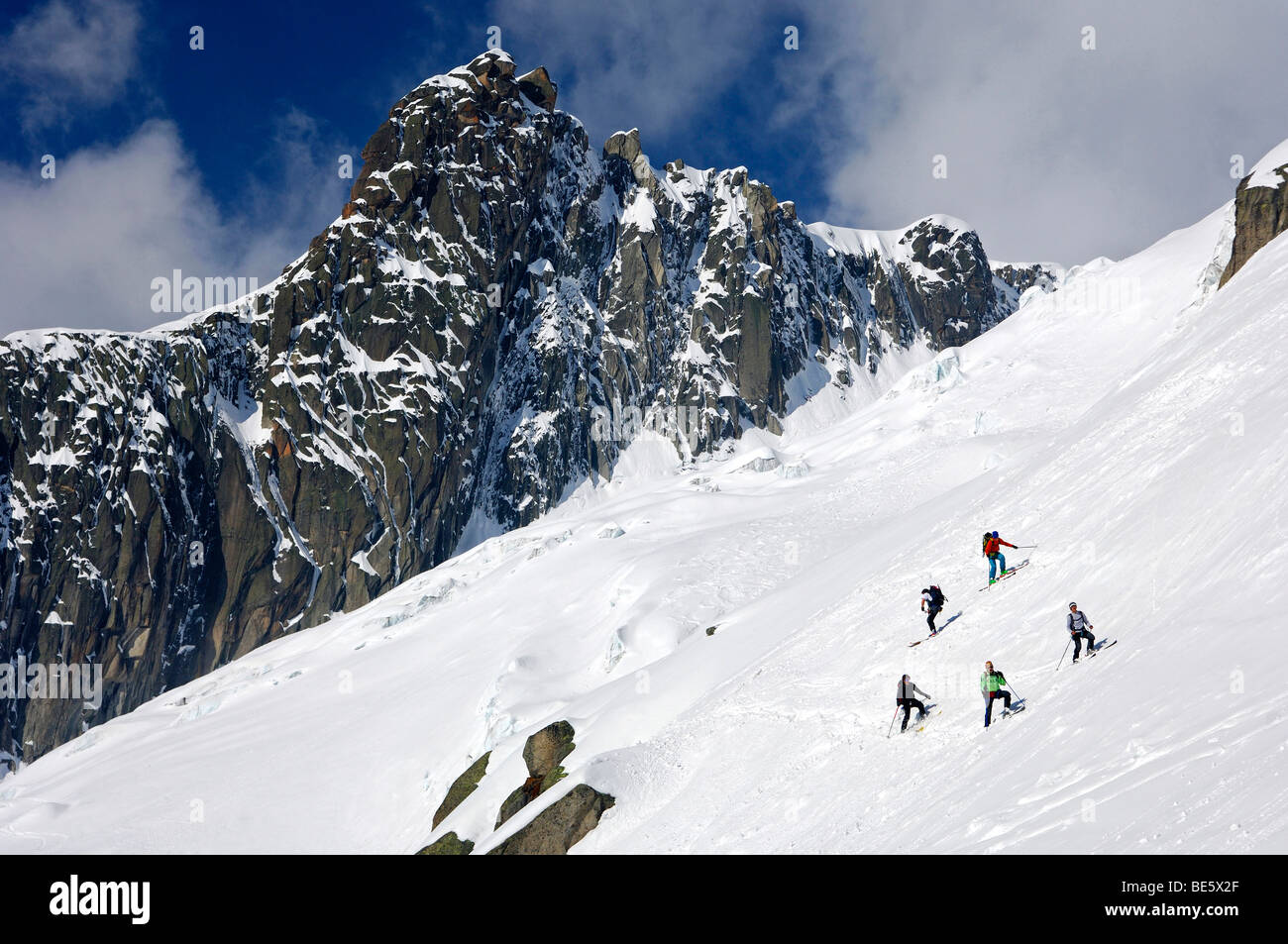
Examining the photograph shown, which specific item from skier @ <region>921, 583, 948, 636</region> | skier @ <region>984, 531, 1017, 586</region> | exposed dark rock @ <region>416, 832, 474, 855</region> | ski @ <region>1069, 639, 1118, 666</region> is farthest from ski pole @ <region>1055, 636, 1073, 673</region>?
exposed dark rock @ <region>416, 832, 474, 855</region>

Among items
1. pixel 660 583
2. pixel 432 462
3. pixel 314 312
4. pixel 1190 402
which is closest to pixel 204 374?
pixel 314 312

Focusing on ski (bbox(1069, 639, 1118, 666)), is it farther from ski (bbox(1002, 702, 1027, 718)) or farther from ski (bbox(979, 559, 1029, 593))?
ski (bbox(979, 559, 1029, 593))

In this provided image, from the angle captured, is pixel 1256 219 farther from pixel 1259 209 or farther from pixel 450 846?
pixel 450 846

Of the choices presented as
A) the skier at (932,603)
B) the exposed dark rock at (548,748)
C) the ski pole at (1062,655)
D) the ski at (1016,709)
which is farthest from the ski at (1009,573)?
the exposed dark rock at (548,748)

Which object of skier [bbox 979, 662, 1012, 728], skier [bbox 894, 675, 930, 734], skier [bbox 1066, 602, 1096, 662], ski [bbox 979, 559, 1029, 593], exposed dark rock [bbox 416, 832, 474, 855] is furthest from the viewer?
exposed dark rock [bbox 416, 832, 474, 855]

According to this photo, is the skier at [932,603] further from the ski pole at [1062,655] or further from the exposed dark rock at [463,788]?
the exposed dark rock at [463,788]

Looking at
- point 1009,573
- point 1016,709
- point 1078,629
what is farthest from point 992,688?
point 1009,573
